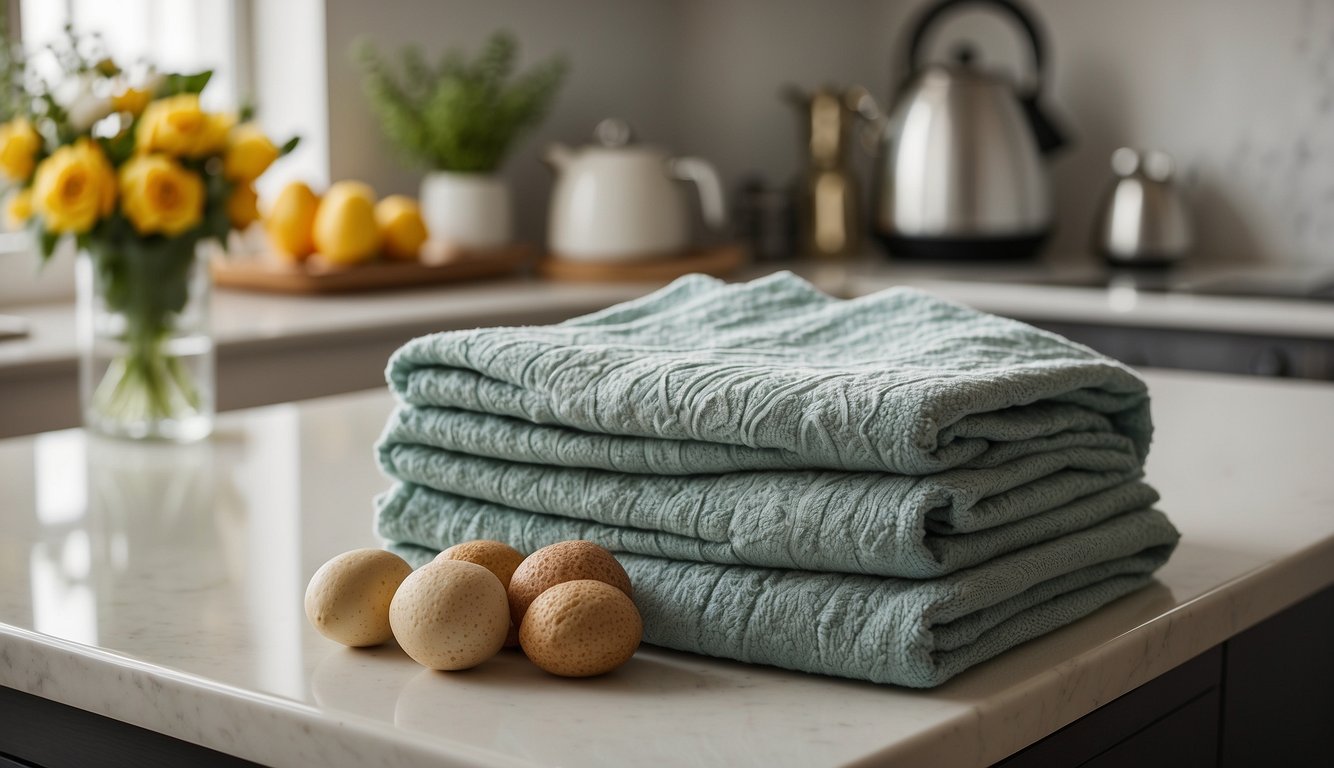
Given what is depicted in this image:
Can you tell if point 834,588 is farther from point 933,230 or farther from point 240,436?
point 933,230

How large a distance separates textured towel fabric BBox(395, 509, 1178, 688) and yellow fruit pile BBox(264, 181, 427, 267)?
5.34ft

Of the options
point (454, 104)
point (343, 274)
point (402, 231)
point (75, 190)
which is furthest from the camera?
point (454, 104)

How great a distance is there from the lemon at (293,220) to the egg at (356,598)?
169 centimetres

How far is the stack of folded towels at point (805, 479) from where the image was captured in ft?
1.82

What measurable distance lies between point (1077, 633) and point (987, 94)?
2.02m

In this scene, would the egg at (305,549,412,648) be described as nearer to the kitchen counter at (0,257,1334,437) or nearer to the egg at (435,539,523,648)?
the egg at (435,539,523,648)

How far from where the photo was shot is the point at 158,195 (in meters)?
1.10

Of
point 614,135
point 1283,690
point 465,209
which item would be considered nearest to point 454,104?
point 465,209

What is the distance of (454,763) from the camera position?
19.0 inches

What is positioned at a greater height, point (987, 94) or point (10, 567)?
point (987, 94)

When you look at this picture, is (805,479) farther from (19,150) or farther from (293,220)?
(293,220)

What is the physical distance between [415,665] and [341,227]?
1.65m

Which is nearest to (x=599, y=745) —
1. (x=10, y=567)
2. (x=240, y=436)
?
(x=10, y=567)

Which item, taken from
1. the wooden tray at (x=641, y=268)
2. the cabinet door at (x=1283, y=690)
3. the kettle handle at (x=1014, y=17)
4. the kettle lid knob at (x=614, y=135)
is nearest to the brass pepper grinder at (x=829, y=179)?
the kettle handle at (x=1014, y=17)
